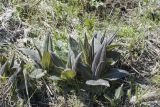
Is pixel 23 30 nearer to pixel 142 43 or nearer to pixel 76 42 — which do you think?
pixel 76 42

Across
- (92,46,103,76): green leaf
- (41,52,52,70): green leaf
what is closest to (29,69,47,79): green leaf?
(41,52,52,70): green leaf

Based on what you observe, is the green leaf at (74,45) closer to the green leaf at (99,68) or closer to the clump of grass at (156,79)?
the green leaf at (99,68)

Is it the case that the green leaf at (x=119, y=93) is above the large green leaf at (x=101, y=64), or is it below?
below

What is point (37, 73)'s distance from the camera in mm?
2852

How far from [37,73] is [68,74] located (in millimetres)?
249

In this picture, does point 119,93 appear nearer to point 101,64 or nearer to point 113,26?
point 101,64

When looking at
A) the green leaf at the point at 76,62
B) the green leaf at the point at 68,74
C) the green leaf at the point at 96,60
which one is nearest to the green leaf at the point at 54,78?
the green leaf at the point at 68,74

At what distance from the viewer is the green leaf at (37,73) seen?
111 inches

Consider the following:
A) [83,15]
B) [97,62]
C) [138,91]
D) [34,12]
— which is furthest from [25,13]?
[138,91]

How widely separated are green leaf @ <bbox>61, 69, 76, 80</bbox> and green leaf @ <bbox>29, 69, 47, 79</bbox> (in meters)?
0.16

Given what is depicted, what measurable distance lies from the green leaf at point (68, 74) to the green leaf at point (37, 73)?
0.16m

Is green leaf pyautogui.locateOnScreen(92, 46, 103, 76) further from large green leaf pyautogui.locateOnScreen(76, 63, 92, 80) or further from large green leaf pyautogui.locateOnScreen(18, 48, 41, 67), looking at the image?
large green leaf pyautogui.locateOnScreen(18, 48, 41, 67)

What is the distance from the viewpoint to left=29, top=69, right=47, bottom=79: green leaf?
2.83 metres

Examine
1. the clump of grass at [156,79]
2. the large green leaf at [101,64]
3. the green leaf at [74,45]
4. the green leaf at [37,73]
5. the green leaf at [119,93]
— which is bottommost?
the green leaf at [119,93]
